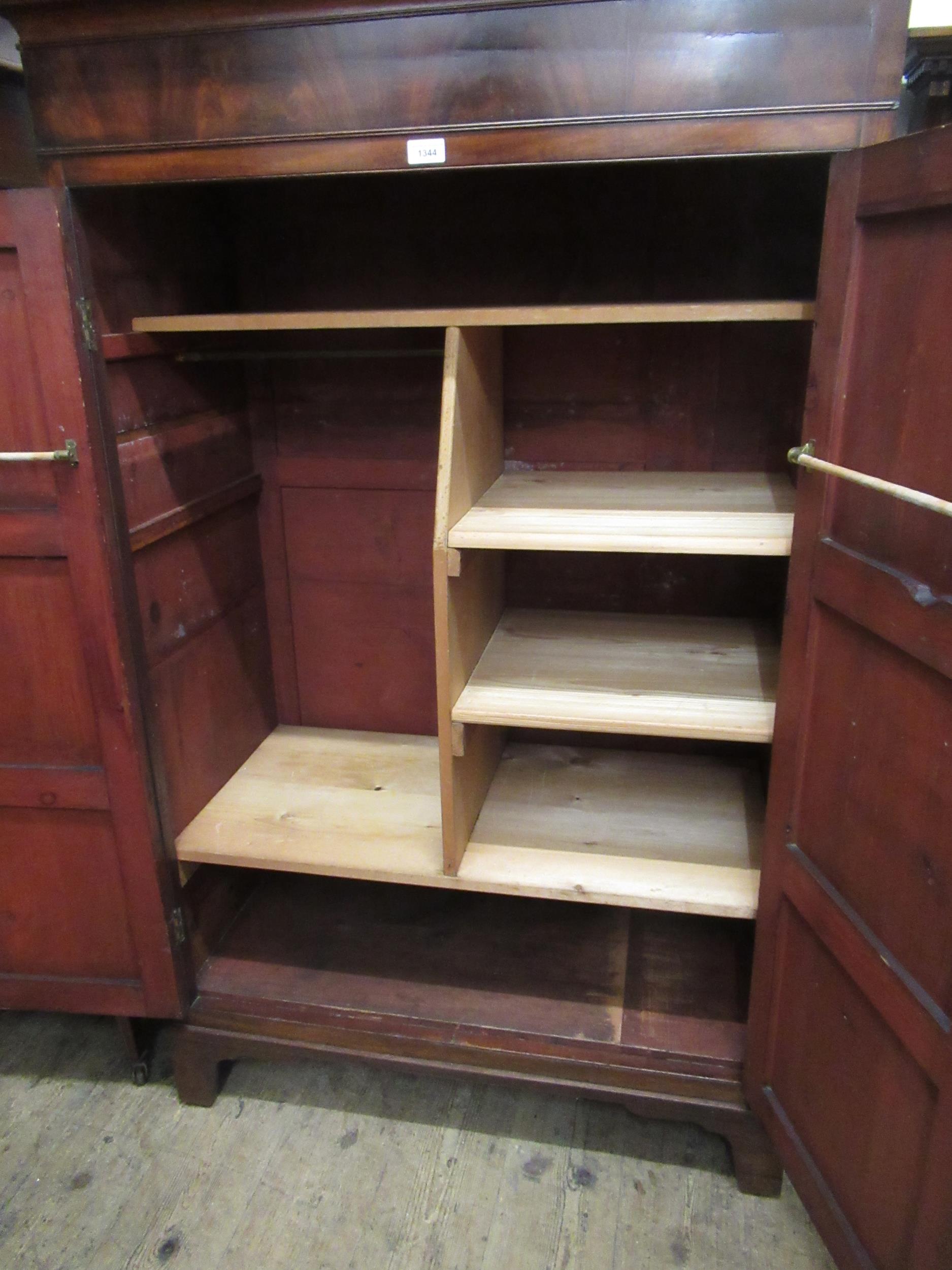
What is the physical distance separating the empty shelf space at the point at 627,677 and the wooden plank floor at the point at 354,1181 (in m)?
0.82

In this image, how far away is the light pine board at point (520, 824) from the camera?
1.47 m

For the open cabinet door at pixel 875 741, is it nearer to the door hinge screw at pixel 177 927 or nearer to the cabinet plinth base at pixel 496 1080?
the cabinet plinth base at pixel 496 1080

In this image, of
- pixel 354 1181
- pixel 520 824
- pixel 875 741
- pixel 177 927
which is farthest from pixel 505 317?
pixel 354 1181

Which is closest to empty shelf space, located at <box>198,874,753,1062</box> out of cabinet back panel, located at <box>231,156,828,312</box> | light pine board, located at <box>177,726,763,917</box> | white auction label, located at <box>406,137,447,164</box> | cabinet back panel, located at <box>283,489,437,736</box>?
light pine board, located at <box>177,726,763,917</box>

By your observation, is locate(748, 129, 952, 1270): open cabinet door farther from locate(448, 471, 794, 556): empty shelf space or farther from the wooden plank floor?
the wooden plank floor

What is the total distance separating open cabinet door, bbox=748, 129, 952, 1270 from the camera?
954 mm

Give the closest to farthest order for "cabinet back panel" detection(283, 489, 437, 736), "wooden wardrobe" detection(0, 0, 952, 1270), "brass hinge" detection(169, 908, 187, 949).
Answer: "wooden wardrobe" detection(0, 0, 952, 1270) → "brass hinge" detection(169, 908, 187, 949) → "cabinet back panel" detection(283, 489, 437, 736)

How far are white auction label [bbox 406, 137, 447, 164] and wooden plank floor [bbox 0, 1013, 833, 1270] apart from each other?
1.60 metres

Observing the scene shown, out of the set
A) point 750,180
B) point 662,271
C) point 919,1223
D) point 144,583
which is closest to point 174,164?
point 144,583

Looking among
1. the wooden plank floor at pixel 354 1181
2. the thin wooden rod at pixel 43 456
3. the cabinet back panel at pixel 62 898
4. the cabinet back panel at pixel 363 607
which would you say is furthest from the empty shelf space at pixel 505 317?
the wooden plank floor at pixel 354 1181

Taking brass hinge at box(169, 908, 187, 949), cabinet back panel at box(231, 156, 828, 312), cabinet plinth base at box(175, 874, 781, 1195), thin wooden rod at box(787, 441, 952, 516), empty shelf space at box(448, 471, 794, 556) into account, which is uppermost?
cabinet back panel at box(231, 156, 828, 312)

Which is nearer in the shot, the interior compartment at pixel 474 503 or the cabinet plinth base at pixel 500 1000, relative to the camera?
the interior compartment at pixel 474 503

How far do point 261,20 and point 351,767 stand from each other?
129 centimetres

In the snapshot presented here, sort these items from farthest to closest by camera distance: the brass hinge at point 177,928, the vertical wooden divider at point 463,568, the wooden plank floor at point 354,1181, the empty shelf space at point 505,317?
the brass hinge at point 177,928, the wooden plank floor at point 354,1181, the vertical wooden divider at point 463,568, the empty shelf space at point 505,317
